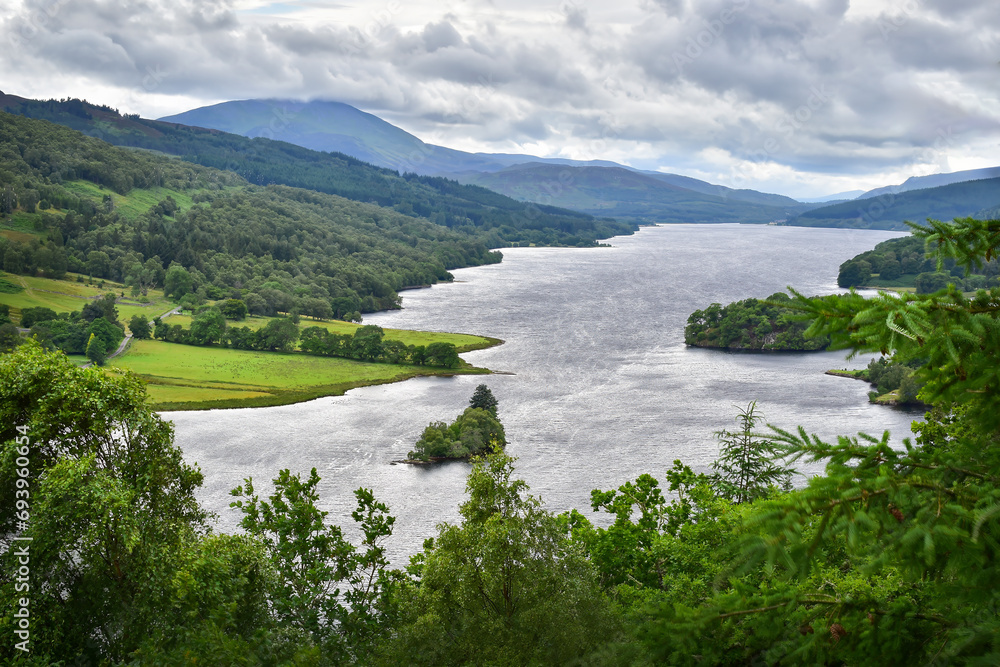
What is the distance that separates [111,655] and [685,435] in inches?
1959

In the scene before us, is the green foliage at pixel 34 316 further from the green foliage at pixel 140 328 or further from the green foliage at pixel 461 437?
the green foliage at pixel 461 437

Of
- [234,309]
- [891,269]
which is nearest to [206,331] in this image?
[234,309]

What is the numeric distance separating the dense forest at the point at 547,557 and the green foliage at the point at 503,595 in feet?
0.15

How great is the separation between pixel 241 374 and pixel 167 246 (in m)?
85.0

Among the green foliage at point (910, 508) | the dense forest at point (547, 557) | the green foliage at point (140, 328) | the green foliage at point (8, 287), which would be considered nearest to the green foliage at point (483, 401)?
the dense forest at point (547, 557)

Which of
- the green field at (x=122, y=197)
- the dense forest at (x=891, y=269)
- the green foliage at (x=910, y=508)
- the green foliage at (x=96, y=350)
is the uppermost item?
the green field at (x=122, y=197)

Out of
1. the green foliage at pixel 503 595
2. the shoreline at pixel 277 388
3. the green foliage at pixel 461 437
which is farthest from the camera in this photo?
the shoreline at pixel 277 388

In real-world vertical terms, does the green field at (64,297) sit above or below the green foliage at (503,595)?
below

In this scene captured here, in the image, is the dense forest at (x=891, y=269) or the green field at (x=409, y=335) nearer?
the green field at (x=409, y=335)

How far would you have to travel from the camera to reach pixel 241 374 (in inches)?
3334

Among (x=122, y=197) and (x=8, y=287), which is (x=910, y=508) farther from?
(x=122, y=197)

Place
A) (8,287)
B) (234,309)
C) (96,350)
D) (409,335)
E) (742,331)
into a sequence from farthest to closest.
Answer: (234,309), (8,287), (409,335), (742,331), (96,350)

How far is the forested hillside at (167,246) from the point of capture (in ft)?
438

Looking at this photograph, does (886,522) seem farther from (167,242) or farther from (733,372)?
(167,242)
